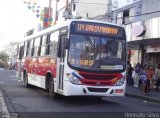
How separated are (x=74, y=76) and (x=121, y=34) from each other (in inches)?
101

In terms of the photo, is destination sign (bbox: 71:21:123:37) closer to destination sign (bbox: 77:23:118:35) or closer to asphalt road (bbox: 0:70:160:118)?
destination sign (bbox: 77:23:118:35)

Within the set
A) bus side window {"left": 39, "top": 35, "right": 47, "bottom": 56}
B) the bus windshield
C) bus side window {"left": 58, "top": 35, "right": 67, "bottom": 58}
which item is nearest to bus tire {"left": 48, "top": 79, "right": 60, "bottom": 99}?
bus side window {"left": 58, "top": 35, "right": 67, "bottom": 58}

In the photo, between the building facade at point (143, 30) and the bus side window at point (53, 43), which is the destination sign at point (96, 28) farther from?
the building facade at point (143, 30)

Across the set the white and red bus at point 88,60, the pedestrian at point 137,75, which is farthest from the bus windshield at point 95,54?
the pedestrian at point 137,75

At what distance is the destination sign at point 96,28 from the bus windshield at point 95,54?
0.65 feet

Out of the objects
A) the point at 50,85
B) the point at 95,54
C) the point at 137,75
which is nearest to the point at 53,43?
the point at 50,85

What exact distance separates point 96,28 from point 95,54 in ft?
3.32

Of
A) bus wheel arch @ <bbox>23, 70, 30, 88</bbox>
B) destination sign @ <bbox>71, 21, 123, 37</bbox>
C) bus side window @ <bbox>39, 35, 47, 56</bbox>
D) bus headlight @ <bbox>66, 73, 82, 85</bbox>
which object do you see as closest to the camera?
bus headlight @ <bbox>66, 73, 82, 85</bbox>

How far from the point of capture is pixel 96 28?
14711mm

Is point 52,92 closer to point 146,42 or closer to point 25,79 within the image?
point 25,79

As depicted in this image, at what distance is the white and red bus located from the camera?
14.1 metres

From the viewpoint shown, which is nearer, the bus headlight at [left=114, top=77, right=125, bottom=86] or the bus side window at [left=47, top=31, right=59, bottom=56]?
the bus headlight at [left=114, top=77, right=125, bottom=86]

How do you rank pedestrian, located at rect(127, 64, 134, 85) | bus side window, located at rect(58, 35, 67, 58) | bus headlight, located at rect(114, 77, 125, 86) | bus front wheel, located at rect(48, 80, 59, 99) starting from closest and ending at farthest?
1. bus headlight, located at rect(114, 77, 125, 86)
2. bus side window, located at rect(58, 35, 67, 58)
3. bus front wheel, located at rect(48, 80, 59, 99)
4. pedestrian, located at rect(127, 64, 134, 85)

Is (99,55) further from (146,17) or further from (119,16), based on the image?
(119,16)
